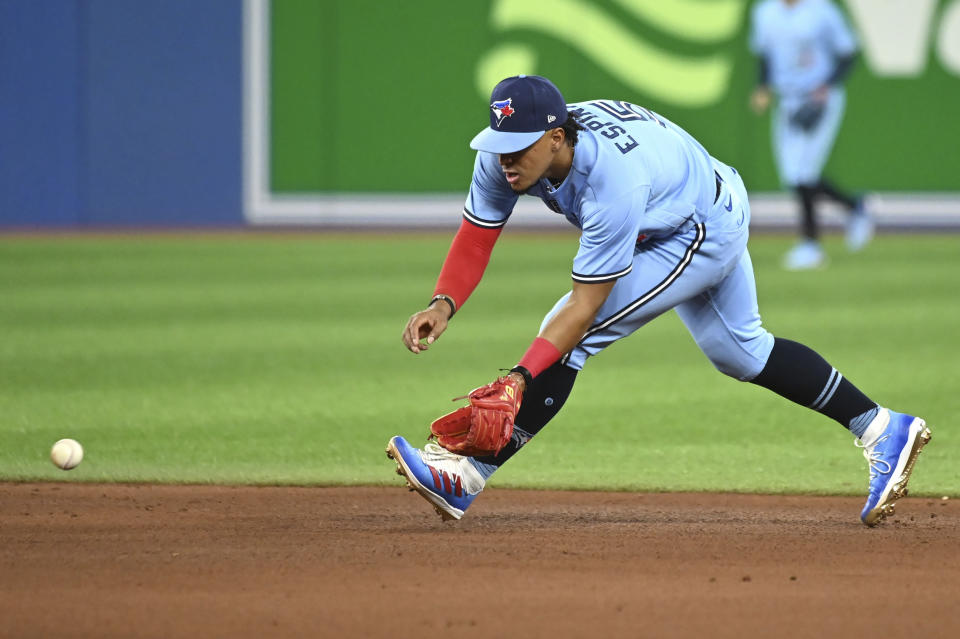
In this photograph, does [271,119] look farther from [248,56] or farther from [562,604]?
[562,604]

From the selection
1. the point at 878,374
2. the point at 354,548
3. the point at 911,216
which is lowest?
the point at 911,216

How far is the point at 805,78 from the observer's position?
14922 mm

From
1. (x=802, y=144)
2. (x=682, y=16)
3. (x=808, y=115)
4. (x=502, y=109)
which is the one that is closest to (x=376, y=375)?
(x=502, y=109)

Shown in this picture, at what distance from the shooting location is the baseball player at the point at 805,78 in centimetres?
1431

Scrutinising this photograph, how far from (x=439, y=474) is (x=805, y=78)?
1132 centimetres

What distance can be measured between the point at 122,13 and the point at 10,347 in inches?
389

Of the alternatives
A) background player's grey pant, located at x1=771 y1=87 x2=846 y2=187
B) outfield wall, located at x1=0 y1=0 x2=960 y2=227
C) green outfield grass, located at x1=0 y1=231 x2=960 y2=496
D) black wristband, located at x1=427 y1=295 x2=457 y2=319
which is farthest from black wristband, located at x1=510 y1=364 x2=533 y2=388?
outfield wall, located at x1=0 y1=0 x2=960 y2=227

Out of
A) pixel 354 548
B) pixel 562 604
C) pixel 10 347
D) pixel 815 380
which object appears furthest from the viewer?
pixel 10 347

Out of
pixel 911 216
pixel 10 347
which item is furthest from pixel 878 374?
pixel 911 216

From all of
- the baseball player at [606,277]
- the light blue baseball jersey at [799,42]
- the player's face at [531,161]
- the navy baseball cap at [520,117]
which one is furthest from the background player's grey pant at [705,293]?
the light blue baseball jersey at [799,42]

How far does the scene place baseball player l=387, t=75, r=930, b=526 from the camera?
4.16 meters

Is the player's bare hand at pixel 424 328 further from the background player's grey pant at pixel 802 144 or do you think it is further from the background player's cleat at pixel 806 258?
the background player's grey pant at pixel 802 144

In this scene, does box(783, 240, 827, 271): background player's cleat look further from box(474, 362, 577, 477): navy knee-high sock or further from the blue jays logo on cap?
the blue jays logo on cap

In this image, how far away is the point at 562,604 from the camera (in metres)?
3.66
